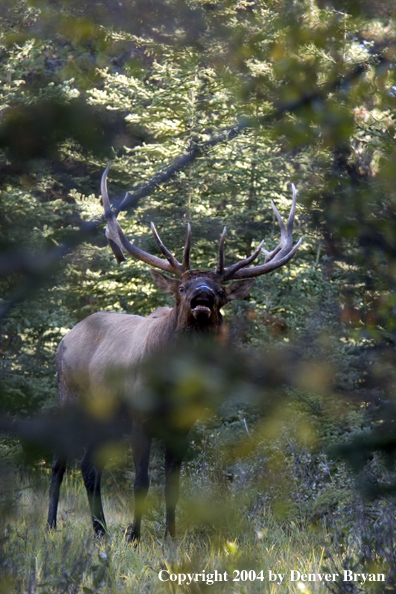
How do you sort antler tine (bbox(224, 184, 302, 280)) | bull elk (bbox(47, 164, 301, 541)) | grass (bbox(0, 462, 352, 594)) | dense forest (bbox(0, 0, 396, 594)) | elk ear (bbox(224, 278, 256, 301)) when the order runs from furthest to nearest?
antler tine (bbox(224, 184, 302, 280)), elk ear (bbox(224, 278, 256, 301)), bull elk (bbox(47, 164, 301, 541)), grass (bbox(0, 462, 352, 594)), dense forest (bbox(0, 0, 396, 594))

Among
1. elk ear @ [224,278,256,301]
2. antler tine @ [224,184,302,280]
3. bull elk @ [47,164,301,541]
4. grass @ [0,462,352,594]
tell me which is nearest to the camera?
grass @ [0,462,352,594]

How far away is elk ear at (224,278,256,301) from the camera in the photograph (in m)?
6.14

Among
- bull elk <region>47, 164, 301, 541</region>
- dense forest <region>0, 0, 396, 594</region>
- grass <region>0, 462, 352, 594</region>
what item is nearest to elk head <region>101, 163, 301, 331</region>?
bull elk <region>47, 164, 301, 541</region>

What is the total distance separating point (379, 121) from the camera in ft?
5.45

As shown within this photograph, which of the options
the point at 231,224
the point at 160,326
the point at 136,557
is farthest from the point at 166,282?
the point at 231,224

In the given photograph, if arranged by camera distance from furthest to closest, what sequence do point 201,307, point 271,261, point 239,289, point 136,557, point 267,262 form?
point 267,262 < point 271,261 < point 239,289 < point 201,307 < point 136,557

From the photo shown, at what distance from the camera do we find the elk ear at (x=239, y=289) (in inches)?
242

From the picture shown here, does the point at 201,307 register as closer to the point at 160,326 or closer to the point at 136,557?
the point at 160,326

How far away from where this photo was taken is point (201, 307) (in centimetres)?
561

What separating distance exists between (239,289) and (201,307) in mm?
688

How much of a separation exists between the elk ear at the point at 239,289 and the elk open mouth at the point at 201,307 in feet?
1.48

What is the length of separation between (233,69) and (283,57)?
0.15m

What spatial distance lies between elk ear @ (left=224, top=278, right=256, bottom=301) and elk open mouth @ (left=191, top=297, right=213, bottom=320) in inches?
17.7

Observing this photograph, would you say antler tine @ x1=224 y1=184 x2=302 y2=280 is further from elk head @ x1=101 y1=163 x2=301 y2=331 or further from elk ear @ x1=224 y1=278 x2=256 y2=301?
elk ear @ x1=224 y1=278 x2=256 y2=301
